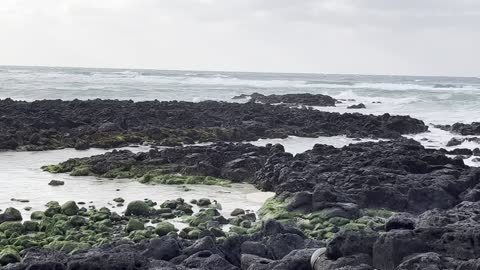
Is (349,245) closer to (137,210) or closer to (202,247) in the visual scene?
(202,247)

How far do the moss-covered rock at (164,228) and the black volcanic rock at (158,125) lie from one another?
1178cm

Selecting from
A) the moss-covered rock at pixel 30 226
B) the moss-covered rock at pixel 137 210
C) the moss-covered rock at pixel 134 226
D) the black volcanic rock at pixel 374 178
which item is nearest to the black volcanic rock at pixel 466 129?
the black volcanic rock at pixel 374 178

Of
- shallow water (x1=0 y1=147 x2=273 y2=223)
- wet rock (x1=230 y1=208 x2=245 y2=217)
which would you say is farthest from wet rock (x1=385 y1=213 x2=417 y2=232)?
shallow water (x1=0 y1=147 x2=273 y2=223)

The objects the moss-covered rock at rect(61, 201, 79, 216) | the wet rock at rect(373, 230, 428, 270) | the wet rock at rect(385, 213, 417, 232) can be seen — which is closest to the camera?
the wet rock at rect(373, 230, 428, 270)

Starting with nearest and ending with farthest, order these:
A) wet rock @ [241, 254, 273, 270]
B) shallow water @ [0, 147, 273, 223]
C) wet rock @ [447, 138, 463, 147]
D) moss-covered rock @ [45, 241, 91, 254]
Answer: wet rock @ [241, 254, 273, 270] < moss-covered rock @ [45, 241, 91, 254] < shallow water @ [0, 147, 273, 223] < wet rock @ [447, 138, 463, 147]

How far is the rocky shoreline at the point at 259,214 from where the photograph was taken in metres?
6.47

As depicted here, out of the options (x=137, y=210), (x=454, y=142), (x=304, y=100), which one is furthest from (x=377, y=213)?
(x=304, y=100)

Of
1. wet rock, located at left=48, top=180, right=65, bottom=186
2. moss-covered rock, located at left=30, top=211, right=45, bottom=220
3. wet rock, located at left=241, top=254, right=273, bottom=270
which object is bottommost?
wet rock, located at left=48, top=180, right=65, bottom=186

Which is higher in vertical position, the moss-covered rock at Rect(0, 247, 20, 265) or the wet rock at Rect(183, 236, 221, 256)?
the wet rock at Rect(183, 236, 221, 256)

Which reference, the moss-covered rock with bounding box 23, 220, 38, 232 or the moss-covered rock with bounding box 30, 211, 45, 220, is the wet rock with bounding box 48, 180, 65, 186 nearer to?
the moss-covered rock with bounding box 30, 211, 45, 220

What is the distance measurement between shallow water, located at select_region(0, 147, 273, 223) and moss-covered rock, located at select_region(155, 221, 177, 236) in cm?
198

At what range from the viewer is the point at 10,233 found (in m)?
9.60

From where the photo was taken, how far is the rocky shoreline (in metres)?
6.47

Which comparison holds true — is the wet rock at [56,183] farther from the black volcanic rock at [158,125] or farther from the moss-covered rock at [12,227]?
the black volcanic rock at [158,125]
